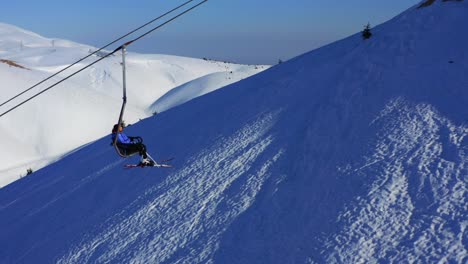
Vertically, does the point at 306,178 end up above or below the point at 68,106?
below

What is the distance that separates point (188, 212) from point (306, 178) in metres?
3.39

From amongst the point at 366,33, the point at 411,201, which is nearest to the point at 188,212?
the point at 411,201

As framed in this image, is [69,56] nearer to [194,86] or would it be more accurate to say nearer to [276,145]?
[194,86]

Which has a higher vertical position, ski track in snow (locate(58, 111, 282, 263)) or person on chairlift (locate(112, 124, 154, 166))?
person on chairlift (locate(112, 124, 154, 166))

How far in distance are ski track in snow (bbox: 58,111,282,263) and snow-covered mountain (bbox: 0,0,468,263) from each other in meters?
0.04

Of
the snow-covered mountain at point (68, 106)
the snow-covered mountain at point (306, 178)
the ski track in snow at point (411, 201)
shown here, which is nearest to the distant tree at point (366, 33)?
the snow-covered mountain at point (306, 178)

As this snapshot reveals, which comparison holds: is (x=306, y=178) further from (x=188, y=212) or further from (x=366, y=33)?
(x=366, y=33)

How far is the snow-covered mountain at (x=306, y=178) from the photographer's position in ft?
32.6

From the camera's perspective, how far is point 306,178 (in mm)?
12297

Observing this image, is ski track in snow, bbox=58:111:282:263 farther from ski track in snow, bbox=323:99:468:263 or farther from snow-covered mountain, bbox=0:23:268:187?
snow-covered mountain, bbox=0:23:268:187

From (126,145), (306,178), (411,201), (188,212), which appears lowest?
(411,201)

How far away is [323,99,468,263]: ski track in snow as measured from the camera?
8930 mm

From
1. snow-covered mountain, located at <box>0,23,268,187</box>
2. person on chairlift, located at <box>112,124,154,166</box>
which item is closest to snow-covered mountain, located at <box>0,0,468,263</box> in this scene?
person on chairlift, located at <box>112,124,154,166</box>

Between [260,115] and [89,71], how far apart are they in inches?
2656
